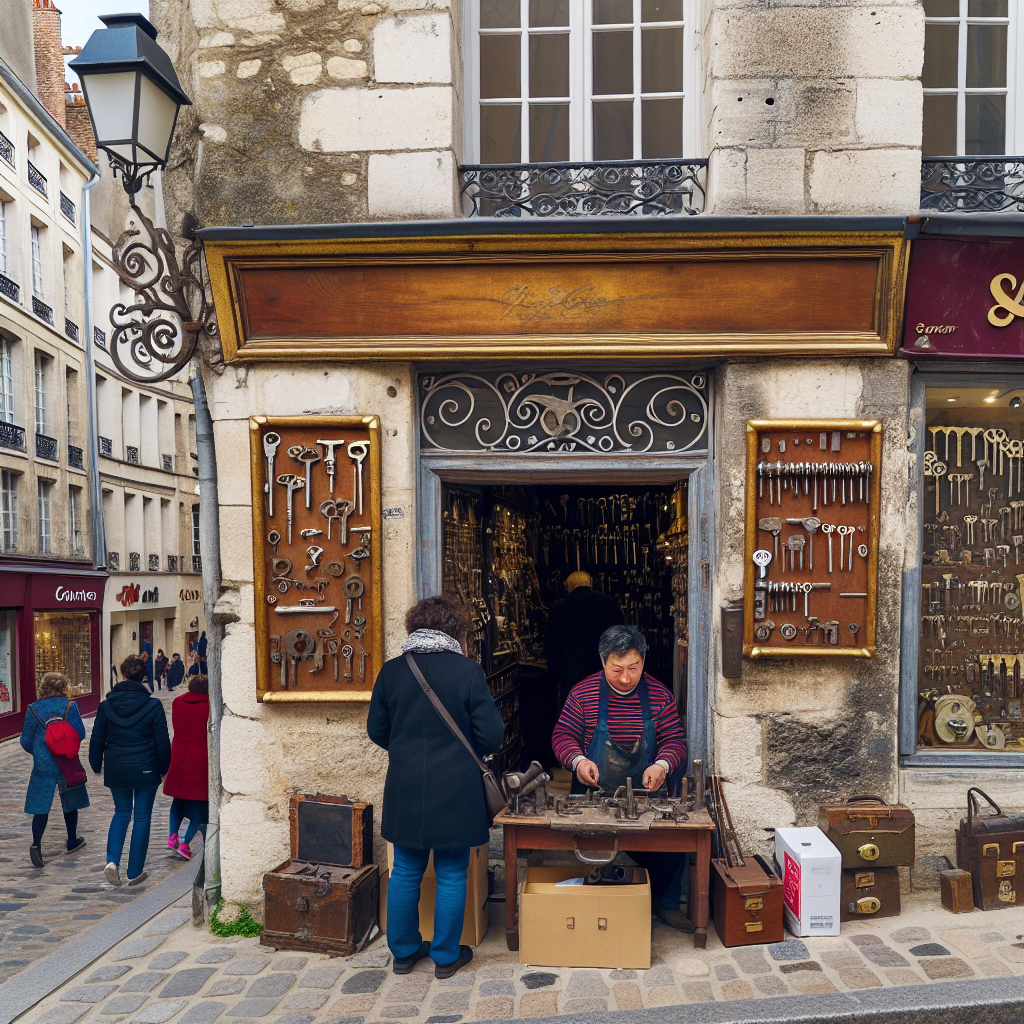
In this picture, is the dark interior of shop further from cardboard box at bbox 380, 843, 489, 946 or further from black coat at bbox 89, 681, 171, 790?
black coat at bbox 89, 681, 171, 790

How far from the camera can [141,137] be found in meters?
4.28

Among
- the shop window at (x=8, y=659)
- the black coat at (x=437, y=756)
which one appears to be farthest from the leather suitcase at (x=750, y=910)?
the shop window at (x=8, y=659)

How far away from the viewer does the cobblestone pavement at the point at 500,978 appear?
374cm

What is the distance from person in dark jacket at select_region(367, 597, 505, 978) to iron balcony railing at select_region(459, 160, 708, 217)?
2.29 m

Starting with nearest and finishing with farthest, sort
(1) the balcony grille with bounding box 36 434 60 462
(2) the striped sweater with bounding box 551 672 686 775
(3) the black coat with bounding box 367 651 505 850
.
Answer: (3) the black coat with bounding box 367 651 505 850 → (2) the striped sweater with bounding box 551 672 686 775 → (1) the balcony grille with bounding box 36 434 60 462

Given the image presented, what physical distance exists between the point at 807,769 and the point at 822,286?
2382mm

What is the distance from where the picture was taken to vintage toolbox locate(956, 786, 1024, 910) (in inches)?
174

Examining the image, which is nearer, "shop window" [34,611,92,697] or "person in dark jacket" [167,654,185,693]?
"shop window" [34,611,92,697]

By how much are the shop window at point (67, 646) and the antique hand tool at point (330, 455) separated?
41.9 feet

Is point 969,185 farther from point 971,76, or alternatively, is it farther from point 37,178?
point 37,178

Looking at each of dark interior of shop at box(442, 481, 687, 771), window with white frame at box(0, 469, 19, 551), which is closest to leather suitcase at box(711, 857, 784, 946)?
dark interior of shop at box(442, 481, 687, 771)

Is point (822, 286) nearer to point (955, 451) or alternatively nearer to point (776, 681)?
point (955, 451)

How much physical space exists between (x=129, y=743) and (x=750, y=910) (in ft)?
13.0

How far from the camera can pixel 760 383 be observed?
468 cm
